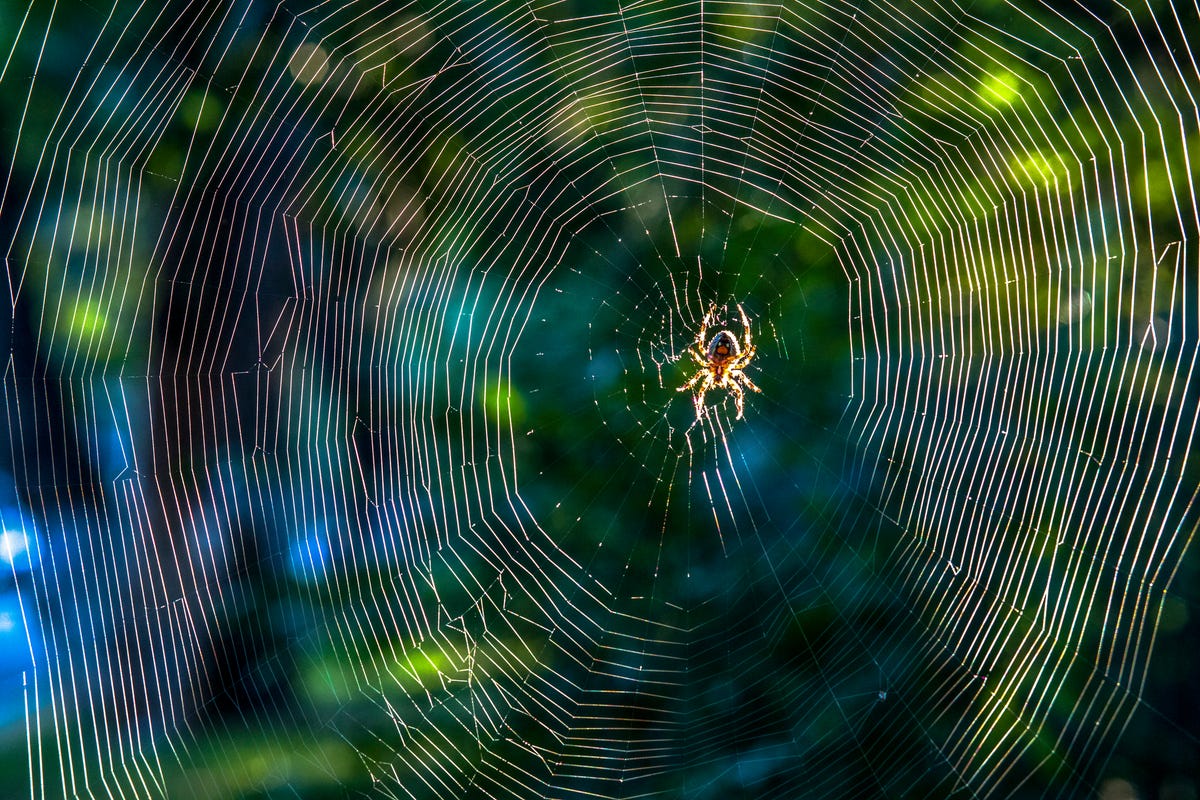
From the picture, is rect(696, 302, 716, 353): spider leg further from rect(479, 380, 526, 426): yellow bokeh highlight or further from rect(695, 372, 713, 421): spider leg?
rect(479, 380, 526, 426): yellow bokeh highlight

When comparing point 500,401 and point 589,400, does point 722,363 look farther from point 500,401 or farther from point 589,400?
point 500,401

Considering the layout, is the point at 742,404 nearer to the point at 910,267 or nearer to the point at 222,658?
the point at 910,267

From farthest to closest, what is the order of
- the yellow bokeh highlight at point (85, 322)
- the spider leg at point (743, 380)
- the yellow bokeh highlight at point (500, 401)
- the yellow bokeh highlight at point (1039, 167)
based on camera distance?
the spider leg at point (743, 380)
the yellow bokeh highlight at point (500, 401)
the yellow bokeh highlight at point (1039, 167)
the yellow bokeh highlight at point (85, 322)

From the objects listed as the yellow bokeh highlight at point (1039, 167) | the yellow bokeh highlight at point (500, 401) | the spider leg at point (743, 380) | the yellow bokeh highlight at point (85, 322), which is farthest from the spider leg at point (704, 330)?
the yellow bokeh highlight at point (85, 322)

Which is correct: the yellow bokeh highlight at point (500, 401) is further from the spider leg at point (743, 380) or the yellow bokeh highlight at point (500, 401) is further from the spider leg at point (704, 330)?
the spider leg at point (743, 380)

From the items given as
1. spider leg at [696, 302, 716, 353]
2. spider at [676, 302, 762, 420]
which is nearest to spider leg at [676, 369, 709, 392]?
spider at [676, 302, 762, 420]

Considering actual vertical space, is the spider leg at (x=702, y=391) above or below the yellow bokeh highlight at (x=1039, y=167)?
below
